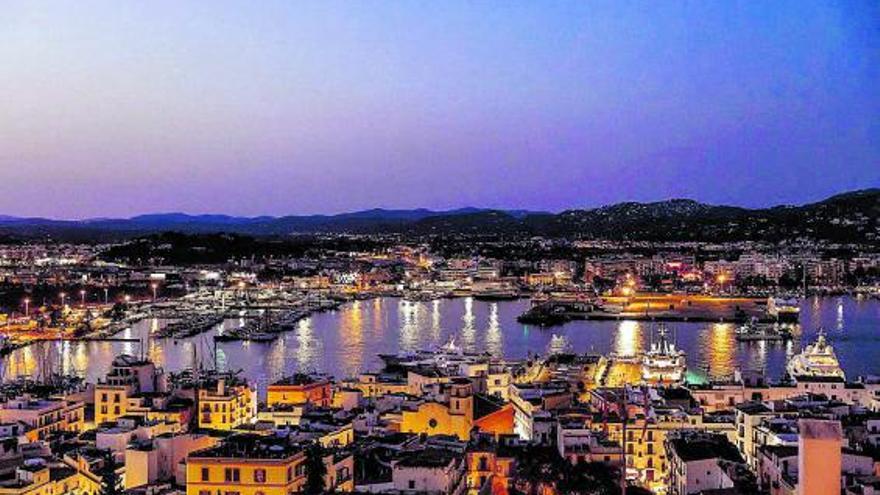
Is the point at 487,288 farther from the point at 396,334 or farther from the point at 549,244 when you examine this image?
the point at 549,244

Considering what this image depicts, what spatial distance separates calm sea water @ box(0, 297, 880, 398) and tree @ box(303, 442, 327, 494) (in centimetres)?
961

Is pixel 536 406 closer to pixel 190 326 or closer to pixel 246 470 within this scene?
pixel 246 470

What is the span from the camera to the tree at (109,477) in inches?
221

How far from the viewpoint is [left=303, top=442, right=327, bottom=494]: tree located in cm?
597

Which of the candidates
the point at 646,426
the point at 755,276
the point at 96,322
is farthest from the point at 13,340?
the point at 755,276

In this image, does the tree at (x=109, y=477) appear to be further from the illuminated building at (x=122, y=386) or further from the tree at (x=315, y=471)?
the illuminated building at (x=122, y=386)

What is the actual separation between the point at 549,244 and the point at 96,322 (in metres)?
46.0

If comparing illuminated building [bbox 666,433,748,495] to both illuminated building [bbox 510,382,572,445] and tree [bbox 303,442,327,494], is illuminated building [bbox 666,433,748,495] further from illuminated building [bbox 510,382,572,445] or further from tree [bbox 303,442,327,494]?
tree [bbox 303,442,327,494]

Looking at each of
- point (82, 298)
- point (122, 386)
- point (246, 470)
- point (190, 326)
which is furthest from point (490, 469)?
point (82, 298)

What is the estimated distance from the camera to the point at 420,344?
74.9 feet

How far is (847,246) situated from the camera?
55.2 metres

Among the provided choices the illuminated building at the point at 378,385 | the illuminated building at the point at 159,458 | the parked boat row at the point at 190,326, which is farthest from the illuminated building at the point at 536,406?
the parked boat row at the point at 190,326

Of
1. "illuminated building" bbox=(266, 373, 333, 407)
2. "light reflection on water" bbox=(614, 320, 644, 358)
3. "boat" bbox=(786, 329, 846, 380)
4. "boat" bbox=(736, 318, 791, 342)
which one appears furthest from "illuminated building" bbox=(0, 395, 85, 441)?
"boat" bbox=(736, 318, 791, 342)

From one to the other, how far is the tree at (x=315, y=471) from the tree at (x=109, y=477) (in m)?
0.98
